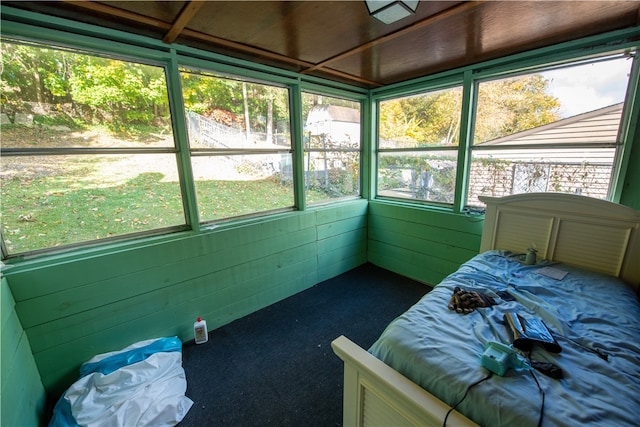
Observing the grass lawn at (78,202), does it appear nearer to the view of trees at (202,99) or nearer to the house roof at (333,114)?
the view of trees at (202,99)

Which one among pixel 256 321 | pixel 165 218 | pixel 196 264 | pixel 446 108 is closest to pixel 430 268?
pixel 446 108

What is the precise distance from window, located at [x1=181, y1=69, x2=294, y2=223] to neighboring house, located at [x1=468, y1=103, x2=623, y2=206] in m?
1.99

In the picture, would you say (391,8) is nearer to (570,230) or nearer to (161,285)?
(570,230)

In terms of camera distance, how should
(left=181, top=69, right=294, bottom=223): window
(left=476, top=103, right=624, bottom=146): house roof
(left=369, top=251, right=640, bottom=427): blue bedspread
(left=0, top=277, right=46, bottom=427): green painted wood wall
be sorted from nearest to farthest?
(left=369, top=251, right=640, bottom=427): blue bedspread < (left=0, top=277, right=46, bottom=427): green painted wood wall < (left=476, top=103, right=624, bottom=146): house roof < (left=181, top=69, right=294, bottom=223): window

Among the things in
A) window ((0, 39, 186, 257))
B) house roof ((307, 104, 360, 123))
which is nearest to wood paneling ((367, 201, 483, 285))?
house roof ((307, 104, 360, 123))

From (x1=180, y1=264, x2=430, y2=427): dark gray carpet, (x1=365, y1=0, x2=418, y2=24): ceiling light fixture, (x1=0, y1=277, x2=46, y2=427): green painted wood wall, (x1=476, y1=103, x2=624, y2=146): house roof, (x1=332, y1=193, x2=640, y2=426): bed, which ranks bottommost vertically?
(x1=180, y1=264, x2=430, y2=427): dark gray carpet

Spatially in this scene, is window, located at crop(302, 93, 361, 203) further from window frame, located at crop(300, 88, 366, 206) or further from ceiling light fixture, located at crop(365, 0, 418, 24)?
ceiling light fixture, located at crop(365, 0, 418, 24)

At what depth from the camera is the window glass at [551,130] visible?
6.26ft

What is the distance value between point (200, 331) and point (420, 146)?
9.31ft

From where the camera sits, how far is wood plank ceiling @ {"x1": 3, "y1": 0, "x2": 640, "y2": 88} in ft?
4.57

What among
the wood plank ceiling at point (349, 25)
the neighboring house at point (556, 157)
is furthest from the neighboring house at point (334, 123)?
the neighboring house at point (556, 157)

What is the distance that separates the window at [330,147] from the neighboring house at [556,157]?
140 centimetres

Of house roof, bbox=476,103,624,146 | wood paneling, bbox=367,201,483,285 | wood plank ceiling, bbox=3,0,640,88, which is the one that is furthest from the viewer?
wood paneling, bbox=367,201,483,285

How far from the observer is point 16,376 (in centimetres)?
127
